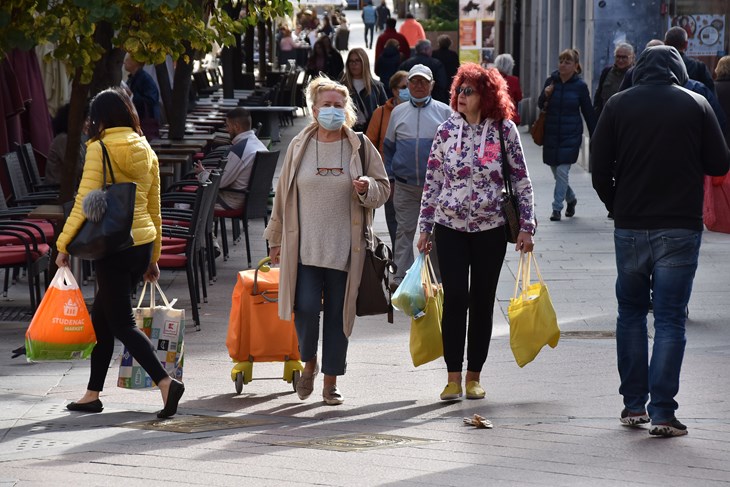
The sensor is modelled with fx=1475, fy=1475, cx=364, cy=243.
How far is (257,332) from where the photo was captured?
7895mm

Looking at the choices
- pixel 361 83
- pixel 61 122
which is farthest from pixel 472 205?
pixel 361 83

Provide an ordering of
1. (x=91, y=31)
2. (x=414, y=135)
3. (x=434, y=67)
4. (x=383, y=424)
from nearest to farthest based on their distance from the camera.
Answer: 1. (x=383, y=424)
2. (x=91, y=31)
3. (x=414, y=135)
4. (x=434, y=67)

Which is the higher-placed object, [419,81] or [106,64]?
[106,64]

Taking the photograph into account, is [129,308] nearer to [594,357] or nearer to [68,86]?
[594,357]

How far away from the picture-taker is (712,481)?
5891mm

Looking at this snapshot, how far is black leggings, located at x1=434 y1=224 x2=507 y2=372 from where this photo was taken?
7.63 meters

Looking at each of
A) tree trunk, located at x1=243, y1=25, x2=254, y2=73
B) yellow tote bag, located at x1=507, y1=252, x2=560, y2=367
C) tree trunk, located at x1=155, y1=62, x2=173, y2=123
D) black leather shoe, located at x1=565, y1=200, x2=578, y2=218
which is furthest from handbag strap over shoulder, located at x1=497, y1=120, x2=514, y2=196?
tree trunk, located at x1=243, y1=25, x2=254, y2=73

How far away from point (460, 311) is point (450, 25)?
31.1 meters

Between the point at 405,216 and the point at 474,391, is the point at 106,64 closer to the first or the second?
the point at 405,216

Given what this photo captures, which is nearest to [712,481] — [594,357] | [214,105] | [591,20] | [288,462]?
[288,462]

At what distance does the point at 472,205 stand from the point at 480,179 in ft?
0.48

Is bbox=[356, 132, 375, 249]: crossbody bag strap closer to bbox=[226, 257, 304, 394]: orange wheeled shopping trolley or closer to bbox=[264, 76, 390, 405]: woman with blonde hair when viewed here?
bbox=[264, 76, 390, 405]: woman with blonde hair

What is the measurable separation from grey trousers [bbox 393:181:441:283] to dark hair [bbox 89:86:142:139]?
3.91m

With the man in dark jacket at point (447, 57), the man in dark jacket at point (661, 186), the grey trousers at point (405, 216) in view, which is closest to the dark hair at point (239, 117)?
the grey trousers at point (405, 216)
